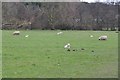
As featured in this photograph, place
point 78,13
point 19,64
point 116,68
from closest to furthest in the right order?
1. point 116,68
2. point 19,64
3. point 78,13

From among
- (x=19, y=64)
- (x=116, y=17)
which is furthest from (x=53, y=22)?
(x=19, y=64)

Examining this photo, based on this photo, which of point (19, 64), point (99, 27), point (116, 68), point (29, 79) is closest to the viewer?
point (29, 79)

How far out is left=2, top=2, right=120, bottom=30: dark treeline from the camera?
7988cm

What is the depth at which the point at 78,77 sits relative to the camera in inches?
412

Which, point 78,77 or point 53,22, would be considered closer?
point 78,77

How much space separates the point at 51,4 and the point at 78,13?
6928 mm

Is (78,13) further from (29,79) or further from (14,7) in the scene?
(29,79)

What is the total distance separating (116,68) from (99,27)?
232 ft

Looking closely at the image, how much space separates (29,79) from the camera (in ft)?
32.6

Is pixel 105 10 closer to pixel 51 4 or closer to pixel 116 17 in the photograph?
pixel 116 17

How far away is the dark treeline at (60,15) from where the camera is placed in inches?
3145

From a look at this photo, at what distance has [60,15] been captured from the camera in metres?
91.5

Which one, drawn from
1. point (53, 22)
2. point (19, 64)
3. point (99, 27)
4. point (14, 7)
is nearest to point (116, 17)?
point (99, 27)

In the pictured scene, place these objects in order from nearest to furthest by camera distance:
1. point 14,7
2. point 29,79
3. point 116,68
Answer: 1. point 29,79
2. point 116,68
3. point 14,7
